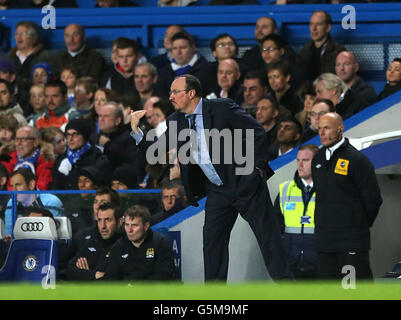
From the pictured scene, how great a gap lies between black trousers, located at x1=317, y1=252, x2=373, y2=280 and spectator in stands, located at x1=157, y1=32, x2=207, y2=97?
378cm

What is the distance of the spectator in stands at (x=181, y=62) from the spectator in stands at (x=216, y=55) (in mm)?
192

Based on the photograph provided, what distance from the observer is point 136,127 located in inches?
298

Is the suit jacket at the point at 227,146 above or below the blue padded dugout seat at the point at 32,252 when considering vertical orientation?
above

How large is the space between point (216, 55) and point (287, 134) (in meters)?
1.94

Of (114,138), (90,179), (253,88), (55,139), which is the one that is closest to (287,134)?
(253,88)

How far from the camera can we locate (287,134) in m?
10.1

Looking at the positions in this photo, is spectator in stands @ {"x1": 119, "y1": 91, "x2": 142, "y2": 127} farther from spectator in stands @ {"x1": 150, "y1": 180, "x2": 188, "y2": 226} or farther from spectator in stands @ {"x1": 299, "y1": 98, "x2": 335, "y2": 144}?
spectator in stands @ {"x1": 299, "y1": 98, "x2": 335, "y2": 144}

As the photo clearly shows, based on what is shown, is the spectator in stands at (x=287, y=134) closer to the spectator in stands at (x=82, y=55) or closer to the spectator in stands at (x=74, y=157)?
the spectator in stands at (x=74, y=157)

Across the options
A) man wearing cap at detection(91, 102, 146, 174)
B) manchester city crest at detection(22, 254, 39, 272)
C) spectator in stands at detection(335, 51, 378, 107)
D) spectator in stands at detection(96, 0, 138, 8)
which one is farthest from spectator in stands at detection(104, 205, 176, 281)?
spectator in stands at detection(96, 0, 138, 8)

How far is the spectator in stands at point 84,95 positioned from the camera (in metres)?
11.6

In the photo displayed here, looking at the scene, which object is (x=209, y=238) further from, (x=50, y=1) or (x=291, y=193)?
(x=50, y=1)

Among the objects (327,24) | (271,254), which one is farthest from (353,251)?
(327,24)

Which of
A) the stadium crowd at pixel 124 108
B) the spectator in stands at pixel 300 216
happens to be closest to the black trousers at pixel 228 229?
the stadium crowd at pixel 124 108

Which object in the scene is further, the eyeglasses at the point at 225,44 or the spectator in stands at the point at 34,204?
the eyeglasses at the point at 225,44
